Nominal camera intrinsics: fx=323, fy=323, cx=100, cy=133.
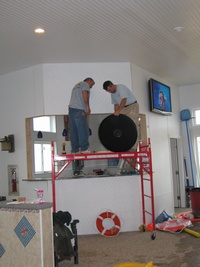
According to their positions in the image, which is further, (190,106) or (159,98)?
(190,106)

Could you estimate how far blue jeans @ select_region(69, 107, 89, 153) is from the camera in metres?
6.03

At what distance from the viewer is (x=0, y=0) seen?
4219 millimetres

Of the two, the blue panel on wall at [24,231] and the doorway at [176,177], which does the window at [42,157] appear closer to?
the doorway at [176,177]

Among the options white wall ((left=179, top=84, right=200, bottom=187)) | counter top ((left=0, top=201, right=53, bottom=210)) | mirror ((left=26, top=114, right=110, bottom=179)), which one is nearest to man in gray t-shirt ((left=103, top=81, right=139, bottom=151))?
mirror ((left=26, top=114, right=110, bottom=179))

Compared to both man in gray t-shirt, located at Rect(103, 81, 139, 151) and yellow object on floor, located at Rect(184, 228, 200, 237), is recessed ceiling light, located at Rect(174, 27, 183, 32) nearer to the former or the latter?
man in gray t-shirt, located at Rect(103, 81, 139, 151)

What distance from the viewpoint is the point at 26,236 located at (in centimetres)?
390

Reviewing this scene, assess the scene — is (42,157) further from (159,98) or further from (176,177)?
(176,177)

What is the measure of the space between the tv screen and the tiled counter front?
4.56 m

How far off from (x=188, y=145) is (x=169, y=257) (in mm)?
5354

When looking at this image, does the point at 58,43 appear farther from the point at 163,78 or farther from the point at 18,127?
the point at 163,78

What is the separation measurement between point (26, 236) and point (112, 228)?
9.49ft

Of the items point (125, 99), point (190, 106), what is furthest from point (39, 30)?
point (190, 106)

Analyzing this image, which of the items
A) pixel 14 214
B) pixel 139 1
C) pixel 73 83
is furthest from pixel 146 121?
pixel 14 214

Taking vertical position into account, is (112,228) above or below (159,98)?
below
